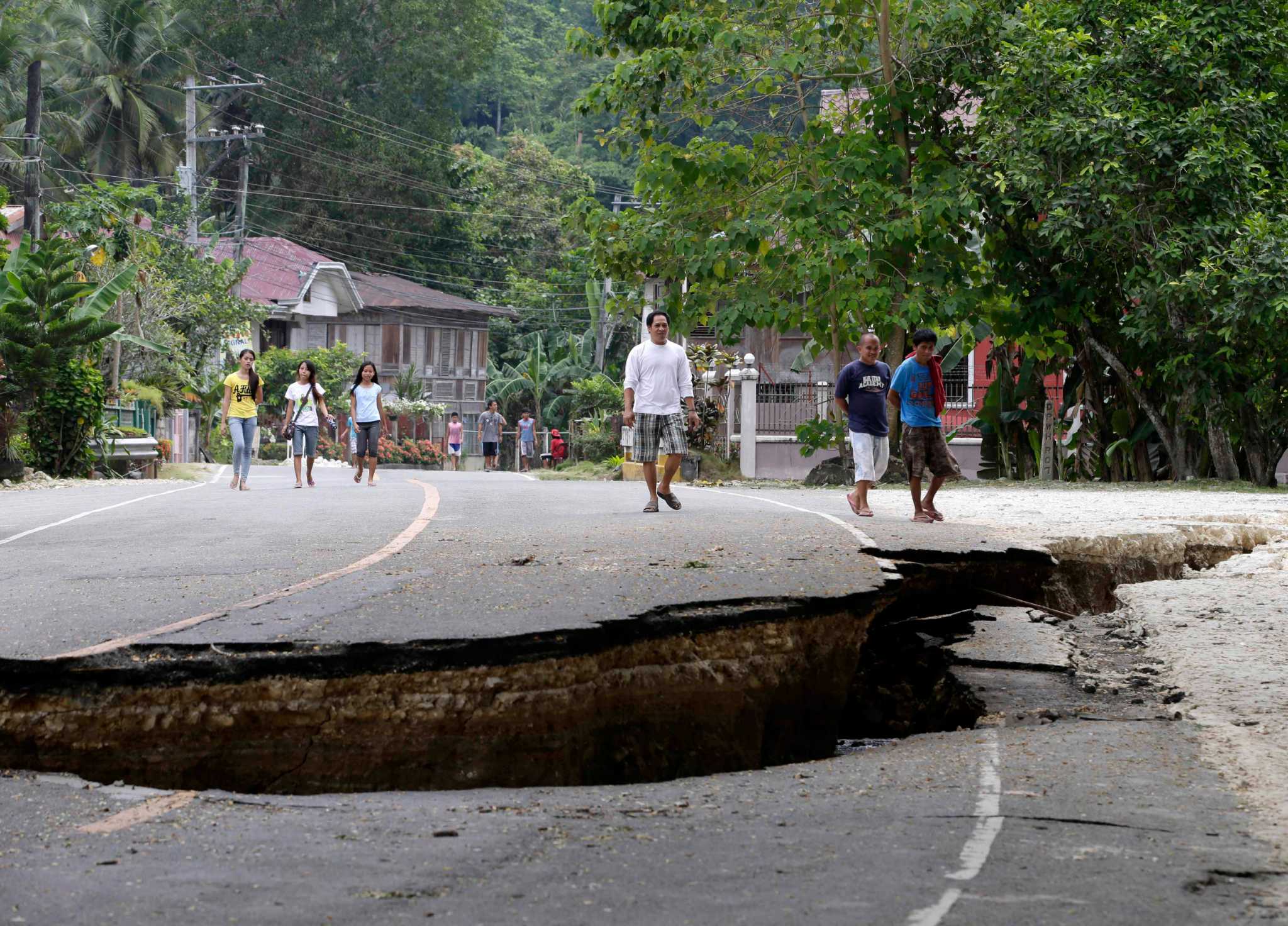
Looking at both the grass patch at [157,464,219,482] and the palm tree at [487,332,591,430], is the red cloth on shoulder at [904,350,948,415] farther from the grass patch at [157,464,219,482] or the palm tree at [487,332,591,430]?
the palm tree at [487,332,591,430]

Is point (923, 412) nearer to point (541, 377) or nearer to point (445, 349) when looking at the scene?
point (541, 377)

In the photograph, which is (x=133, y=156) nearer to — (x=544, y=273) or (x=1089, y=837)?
(x=544, y=273)

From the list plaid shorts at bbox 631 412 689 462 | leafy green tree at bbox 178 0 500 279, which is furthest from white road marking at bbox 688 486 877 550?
leafy green tree at bbox 178 0 500 279

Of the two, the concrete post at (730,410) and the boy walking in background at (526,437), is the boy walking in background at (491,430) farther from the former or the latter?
the concrete post at (730,410)

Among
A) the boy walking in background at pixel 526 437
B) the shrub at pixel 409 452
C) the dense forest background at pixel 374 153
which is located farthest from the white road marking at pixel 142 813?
the dense forest background at pixel 374 153

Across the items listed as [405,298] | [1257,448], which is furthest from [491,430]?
[1257,448]

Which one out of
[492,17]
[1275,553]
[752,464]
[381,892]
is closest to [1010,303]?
[752,464]

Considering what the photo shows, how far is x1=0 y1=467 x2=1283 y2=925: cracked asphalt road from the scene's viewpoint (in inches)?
137

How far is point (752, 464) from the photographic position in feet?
87.8

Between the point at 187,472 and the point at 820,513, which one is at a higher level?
the point at 820,513

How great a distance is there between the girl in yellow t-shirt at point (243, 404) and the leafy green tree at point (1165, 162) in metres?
9.85

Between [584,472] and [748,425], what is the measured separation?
4928 mm

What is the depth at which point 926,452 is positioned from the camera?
40.1 feet

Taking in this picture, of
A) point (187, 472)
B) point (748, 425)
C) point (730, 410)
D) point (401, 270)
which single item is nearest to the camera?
point (748, 425)
